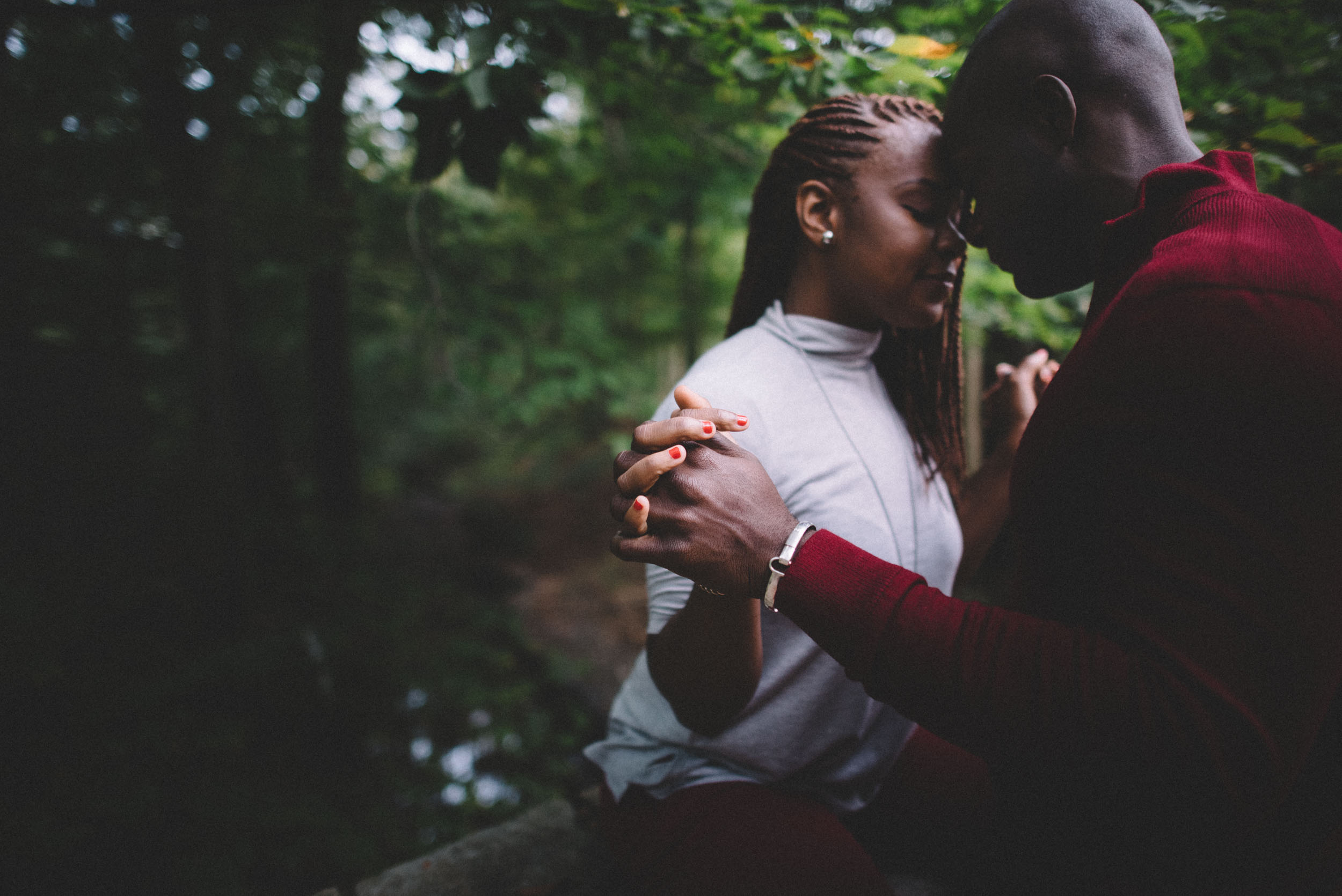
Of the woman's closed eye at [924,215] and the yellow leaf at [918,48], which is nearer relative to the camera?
the woman's closed eye at [924,215]

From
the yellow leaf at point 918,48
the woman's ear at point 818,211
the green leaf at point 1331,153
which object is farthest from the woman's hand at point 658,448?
the green leaf at point 1331,153

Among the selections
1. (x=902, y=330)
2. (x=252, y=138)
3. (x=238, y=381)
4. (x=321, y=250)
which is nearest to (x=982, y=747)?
(x=902, y=330)

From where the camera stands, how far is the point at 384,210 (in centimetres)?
507

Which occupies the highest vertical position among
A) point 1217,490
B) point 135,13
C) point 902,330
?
point 135,13

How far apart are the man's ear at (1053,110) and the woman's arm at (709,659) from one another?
1044 millimetres

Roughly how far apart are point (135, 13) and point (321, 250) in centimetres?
187

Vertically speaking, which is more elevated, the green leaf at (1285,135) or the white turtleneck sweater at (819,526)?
the green leaf at (1285,135)

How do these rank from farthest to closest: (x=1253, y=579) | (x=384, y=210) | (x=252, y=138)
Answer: (x=384, y=210), (x=252, y=138), (x=1253, y=579)

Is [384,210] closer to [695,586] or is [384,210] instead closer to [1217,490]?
[695,586]

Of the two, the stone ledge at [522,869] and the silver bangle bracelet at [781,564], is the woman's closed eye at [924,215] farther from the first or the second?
the stone ledge at [522,869]

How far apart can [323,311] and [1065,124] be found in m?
6.81

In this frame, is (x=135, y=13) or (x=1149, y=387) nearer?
(x=1149, y=387)

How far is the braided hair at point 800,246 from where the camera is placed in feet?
4.87

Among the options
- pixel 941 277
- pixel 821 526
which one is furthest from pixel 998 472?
pixel 821 526
